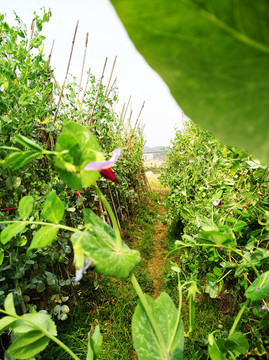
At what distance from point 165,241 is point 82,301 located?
154cm

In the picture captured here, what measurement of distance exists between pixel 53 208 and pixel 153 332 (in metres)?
0.19

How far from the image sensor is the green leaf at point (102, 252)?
0.23 meters

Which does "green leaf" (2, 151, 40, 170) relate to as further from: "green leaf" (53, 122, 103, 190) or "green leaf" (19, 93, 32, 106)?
"green leaf" (19, 93, 32, 106)

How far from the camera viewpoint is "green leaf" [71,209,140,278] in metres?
0.23

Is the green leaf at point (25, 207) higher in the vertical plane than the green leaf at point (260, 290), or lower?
higher

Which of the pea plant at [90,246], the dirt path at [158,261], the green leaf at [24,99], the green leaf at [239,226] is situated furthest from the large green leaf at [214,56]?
the dirt path at [158,261]

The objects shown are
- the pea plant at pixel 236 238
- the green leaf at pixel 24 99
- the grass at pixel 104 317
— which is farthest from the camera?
the grass at pixel 104 317

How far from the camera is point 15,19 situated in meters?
1.20

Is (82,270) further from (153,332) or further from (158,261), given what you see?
(158,261)

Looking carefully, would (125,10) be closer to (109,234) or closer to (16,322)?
(109,234)

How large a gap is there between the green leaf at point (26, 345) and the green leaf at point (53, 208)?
0.16 meters

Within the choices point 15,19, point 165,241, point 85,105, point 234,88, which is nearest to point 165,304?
point 234,88

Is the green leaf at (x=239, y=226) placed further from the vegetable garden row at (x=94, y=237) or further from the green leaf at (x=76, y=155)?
the green leaf at (x=76, y=155)

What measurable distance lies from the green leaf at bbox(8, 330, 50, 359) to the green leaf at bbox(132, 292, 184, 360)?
0.44 feet
